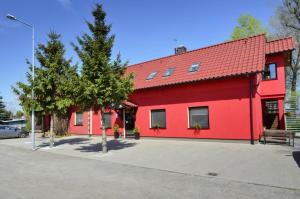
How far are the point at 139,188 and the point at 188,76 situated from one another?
39.9ft

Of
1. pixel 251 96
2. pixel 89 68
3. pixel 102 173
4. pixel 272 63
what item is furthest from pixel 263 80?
pixel 102 173

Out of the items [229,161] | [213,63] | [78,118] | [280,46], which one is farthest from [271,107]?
Answer: [78,118]

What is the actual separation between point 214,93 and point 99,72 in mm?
7517

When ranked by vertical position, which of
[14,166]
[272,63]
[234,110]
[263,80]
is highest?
[272,63]

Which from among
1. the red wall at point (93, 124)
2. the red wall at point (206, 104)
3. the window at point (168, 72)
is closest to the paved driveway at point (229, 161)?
the red wall at point (206, 104)

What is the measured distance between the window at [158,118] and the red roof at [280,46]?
27.2ft

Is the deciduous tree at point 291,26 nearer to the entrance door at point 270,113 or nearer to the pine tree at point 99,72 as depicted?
the entrance door at point 270,113

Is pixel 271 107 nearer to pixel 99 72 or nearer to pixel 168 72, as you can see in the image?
pixel 168 72

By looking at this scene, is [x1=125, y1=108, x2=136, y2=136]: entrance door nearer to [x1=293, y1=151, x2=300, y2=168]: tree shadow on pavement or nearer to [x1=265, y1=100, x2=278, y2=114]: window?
[x1=265, y1=100, x2=278, y2=114]: window

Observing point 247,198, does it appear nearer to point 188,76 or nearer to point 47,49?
point 188,76

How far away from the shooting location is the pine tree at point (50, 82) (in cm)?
1612

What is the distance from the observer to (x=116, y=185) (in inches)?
295

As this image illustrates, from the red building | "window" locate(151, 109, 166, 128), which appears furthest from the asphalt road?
"window" locate(151, 109, 166, 128)

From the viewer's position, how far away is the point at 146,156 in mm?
12672
